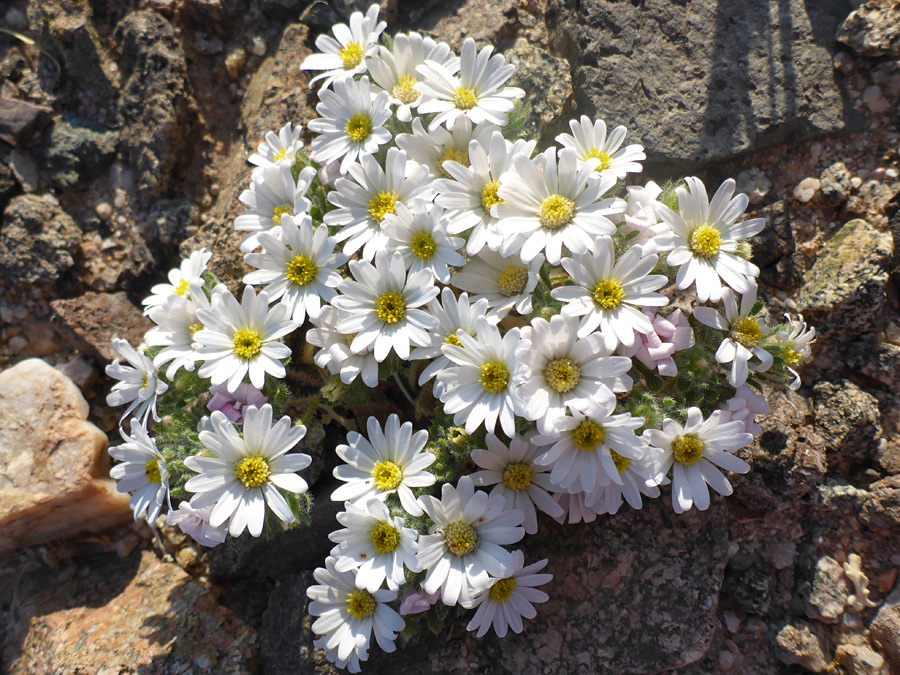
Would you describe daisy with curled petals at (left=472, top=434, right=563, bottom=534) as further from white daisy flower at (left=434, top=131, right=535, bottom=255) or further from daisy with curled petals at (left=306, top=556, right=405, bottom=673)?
white daisy flower at (left=434, top=131, right=535, bottom=255)

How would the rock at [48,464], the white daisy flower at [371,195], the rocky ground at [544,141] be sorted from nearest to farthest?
the white daisy flower at [371,195] < the rocky ground at [544,141] < the rock at [48,464]

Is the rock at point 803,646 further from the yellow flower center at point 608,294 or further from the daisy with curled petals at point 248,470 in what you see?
the daisy with curled petals at point 248,470

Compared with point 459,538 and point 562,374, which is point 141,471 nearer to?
point 459,538

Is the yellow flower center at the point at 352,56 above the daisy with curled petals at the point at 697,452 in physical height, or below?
above

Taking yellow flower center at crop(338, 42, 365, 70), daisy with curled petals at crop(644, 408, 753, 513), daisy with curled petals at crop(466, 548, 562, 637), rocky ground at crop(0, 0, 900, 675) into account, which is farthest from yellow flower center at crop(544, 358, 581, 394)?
yellow flower center at crop(338, 42, 365, 70)

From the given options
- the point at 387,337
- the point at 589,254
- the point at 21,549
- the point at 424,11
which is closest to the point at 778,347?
the point at 589,254

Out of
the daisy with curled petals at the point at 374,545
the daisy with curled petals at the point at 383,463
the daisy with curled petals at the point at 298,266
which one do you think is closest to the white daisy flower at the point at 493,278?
the daisy with curled petals at the point at 298,266
